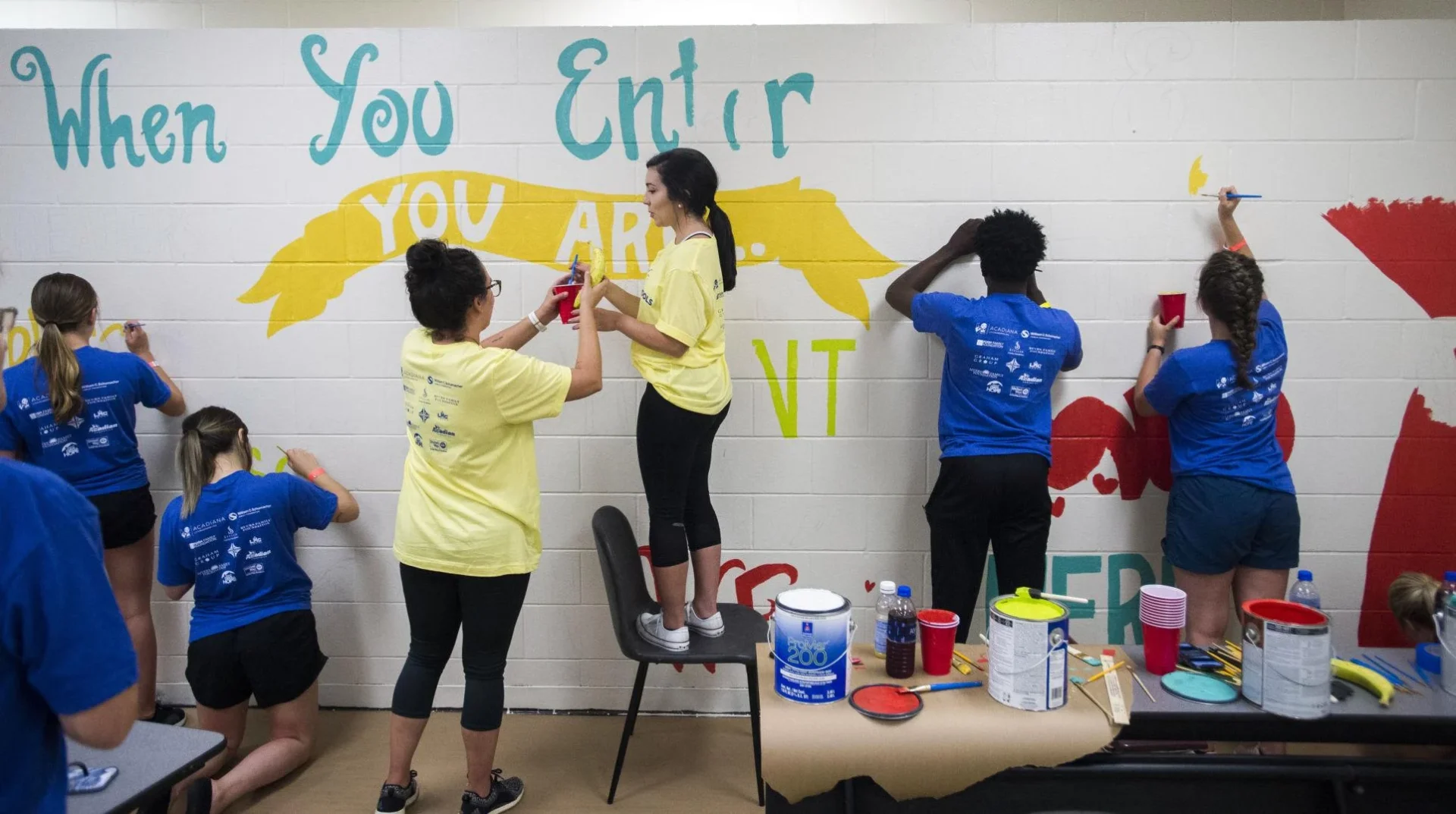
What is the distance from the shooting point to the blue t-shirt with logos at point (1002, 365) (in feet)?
8.52

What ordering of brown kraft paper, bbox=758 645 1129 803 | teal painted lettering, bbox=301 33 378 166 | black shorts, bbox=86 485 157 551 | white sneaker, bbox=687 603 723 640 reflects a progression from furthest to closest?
teal painted lettering, bbox=301 33 378 166 < black shorts, bbox=86 485 157 551 < white sneaker, bbox=687 603 723 640 < brown kraft paper, bbox=758 645 1129 803

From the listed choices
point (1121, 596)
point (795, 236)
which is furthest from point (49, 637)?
point (1121, 596)

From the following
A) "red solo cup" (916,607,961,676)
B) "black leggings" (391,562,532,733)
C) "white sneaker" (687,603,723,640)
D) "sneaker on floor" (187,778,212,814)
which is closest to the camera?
"red solo cup" (916,607,961,676)

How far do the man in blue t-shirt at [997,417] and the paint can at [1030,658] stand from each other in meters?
0.88

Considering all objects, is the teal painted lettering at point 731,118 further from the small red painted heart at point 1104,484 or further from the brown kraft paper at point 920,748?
the brown kraft paper at point 920,748

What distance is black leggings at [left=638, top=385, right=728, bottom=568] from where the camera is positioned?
8.57 ft

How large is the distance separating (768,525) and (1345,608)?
1966mm

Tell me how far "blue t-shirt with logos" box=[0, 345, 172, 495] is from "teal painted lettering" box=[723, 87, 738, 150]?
6.70 ft

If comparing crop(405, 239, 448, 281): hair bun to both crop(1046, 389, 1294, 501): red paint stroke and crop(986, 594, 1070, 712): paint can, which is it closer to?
crop(986, 594, 1070, 712): paint can

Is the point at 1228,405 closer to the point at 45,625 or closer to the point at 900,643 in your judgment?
the point at 900,643

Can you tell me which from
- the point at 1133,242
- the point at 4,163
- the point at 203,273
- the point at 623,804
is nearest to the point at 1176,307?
the point at 1133,242

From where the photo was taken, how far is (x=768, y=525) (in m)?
3.14

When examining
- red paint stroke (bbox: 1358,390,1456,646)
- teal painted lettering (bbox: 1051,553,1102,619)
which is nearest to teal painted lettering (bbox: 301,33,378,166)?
teal painted lettering (bbox: 1051,553,1102,619)

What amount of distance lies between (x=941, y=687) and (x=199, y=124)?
2.96 m
